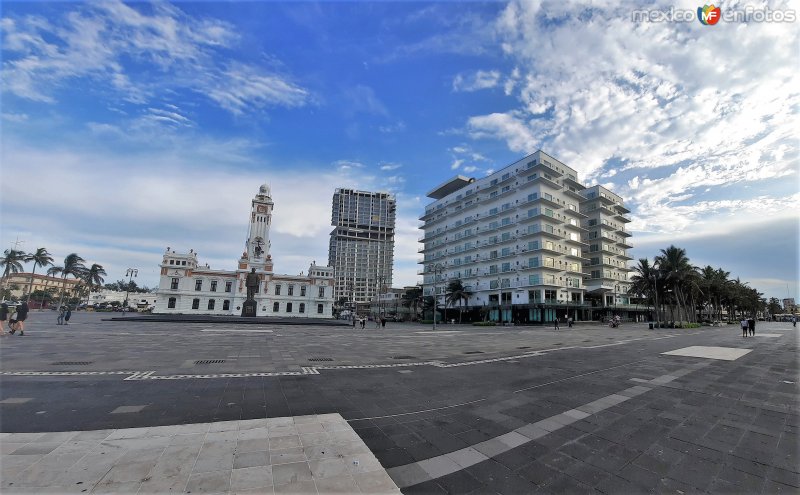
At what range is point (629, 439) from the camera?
529 centimetres

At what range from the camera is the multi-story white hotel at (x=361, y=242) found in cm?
16488

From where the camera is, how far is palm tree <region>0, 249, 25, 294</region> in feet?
206

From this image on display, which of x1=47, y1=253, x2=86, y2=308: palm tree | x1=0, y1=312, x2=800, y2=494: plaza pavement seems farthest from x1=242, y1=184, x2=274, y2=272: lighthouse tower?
x1=0, y1=312, x2=800, y2=494: plaza pavement

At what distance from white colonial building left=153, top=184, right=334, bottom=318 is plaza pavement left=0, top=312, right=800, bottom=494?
5848 centimetres

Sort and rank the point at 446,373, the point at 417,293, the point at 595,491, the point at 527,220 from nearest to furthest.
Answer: the point at 595,491 → the point at 446,373 → the point at 527,220 → the point at 417,293

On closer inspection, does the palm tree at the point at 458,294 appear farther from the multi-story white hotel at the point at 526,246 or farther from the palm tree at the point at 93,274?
the palm tree at the point at 93,274

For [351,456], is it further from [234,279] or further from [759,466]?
[234,279]

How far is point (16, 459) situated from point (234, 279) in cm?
6901

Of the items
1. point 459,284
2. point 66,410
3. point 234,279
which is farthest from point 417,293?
point 66,410

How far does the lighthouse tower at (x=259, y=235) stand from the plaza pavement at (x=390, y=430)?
194 ft

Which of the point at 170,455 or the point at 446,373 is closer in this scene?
the point at 170,455

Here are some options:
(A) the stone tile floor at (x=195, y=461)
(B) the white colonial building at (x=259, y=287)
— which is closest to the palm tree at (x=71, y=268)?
(B) the white colonial building at (x=259, y=287)

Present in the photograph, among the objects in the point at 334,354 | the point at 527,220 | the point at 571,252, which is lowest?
the point at 334,354

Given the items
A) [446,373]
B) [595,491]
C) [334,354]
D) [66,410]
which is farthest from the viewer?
[334,354]
